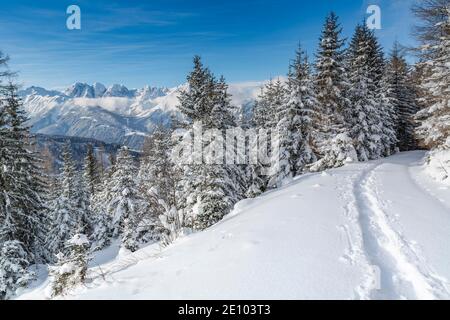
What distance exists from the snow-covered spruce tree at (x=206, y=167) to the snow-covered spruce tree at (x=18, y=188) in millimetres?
9746

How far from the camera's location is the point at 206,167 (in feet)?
59.1

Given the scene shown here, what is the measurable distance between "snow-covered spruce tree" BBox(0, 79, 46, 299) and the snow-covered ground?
13.7 meters

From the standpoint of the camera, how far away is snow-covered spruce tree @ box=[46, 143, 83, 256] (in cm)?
2830

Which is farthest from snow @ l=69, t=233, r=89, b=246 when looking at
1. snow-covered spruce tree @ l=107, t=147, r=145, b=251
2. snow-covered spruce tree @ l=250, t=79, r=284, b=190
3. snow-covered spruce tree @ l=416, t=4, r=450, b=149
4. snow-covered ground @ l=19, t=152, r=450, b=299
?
snow-covered spruce tree @ l=107, t=147, r=145, b=251

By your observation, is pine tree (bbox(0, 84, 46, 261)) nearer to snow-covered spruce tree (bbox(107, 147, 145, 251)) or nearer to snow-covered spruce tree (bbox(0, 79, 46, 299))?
snow-covered spruce tree (bbox(0, 79, 46, 299))

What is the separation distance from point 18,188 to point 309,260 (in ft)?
66.1

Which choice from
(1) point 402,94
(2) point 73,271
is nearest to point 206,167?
(2) point 73,271

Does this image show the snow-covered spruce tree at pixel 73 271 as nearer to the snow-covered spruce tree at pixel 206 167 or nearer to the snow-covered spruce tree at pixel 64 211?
the snow-covered spruce tree at pixel 206 167

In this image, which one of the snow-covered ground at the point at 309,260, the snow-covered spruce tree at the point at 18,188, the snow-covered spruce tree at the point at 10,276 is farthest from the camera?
the snow-covered spruce tree at the point at 18,188

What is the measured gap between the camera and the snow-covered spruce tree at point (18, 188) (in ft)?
58.9

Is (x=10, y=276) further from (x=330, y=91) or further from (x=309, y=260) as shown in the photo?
(x=330, y=91)

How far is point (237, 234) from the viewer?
311 inches

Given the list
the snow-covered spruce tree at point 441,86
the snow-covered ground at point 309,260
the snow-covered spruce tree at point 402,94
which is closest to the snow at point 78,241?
the snow-covered ground at point 309,260

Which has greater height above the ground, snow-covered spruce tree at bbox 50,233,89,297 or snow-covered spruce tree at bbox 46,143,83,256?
snow-covered spruce tree at bbox 50,233,89,297
